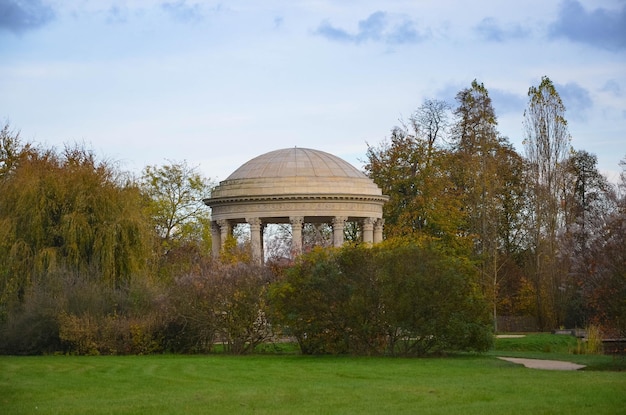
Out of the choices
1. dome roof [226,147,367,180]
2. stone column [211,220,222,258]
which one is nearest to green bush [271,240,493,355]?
dome roof [226,147,367,180]

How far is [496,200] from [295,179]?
14.2 meters

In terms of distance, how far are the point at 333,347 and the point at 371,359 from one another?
342 cm

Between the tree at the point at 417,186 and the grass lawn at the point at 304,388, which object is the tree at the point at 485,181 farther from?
the grass lawn at the point at 304,388

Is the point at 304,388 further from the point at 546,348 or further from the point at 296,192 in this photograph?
the point at 296,192

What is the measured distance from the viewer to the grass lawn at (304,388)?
61.2ft

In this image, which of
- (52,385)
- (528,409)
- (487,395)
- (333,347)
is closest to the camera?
(528,409)

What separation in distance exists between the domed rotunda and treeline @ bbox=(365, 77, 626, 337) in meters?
4.39

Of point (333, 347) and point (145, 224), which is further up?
point (145, 224)

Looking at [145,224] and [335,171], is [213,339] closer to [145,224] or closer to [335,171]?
[145,224]

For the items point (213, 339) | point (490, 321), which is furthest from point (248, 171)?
point (490, 321)

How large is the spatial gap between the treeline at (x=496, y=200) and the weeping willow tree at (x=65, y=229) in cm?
1973

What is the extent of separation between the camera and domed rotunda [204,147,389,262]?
5634 cm

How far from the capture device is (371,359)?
1284 inches

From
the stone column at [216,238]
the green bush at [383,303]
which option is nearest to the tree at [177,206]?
the stone column at [216,238]
